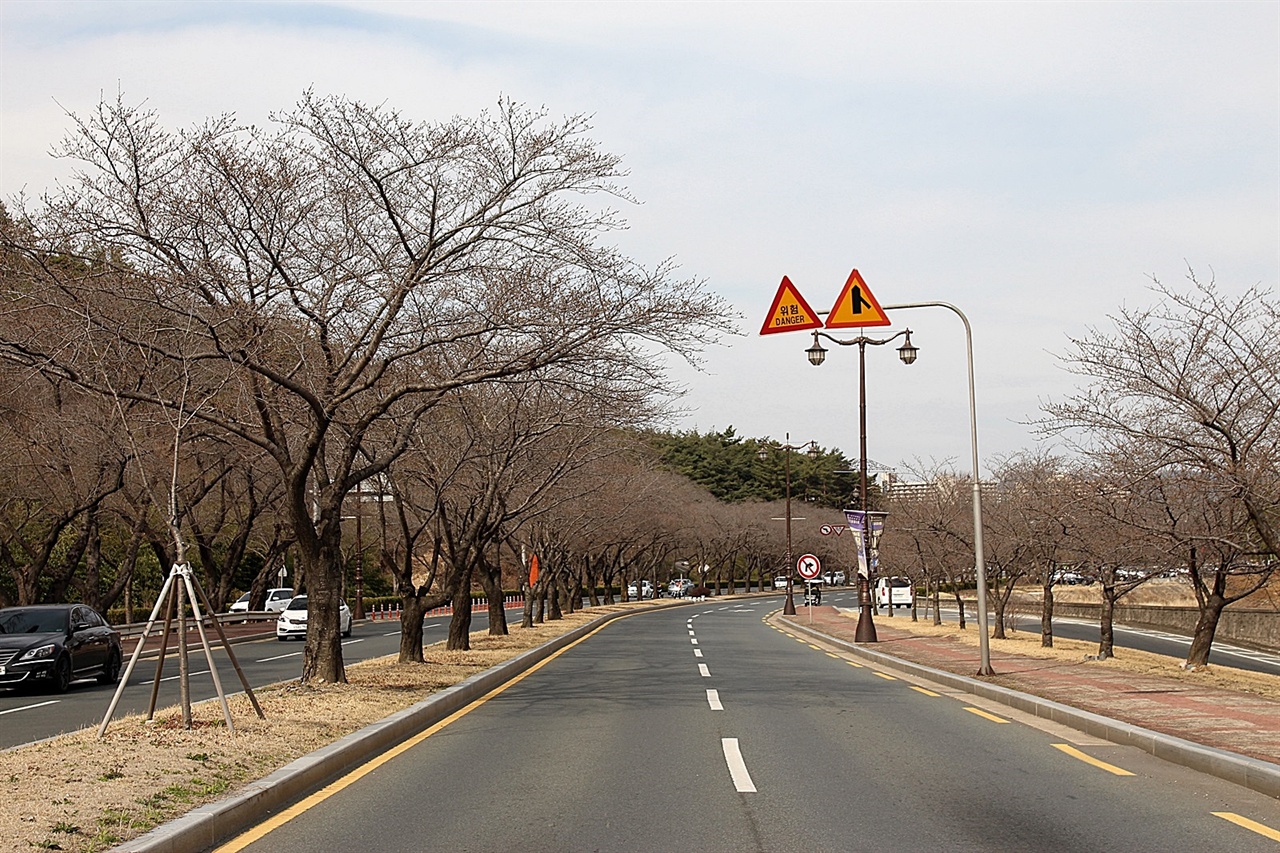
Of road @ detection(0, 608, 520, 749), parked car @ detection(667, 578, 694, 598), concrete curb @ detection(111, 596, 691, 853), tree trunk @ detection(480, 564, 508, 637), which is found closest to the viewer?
concrete curb @ detection(111, 596, 691, 853)

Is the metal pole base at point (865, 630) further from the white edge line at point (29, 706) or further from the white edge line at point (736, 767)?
the white edge line at point (29, 706)

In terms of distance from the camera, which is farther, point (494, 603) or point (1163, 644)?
point (1163, 644)

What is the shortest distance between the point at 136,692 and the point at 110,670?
388 centimetres

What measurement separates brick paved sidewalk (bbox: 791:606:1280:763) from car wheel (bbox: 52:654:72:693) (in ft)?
51.0

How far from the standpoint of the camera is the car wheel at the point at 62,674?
1998cm

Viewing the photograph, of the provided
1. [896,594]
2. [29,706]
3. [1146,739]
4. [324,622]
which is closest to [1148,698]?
[1146,739]

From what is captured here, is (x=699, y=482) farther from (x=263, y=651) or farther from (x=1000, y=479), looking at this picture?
(x=263, y=651)

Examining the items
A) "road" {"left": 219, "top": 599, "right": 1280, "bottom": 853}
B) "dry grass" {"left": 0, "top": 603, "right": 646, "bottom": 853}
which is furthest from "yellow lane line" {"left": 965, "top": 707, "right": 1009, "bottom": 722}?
"dry grass" {"left": 0, "top": 603, "right": 646, "bottom": 853}

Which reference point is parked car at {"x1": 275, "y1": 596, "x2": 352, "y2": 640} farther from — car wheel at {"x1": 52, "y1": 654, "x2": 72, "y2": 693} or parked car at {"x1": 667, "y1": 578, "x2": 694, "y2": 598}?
parked car at {"x1": 667, "y1": 578, "x2": 694, "y2": 598}

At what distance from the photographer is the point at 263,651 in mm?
32250

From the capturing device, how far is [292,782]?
929 centimetres

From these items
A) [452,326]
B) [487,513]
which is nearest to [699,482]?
[487,513]

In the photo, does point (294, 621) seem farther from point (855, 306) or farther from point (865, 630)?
point (855, 306)

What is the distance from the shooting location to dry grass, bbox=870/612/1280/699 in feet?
70.5
